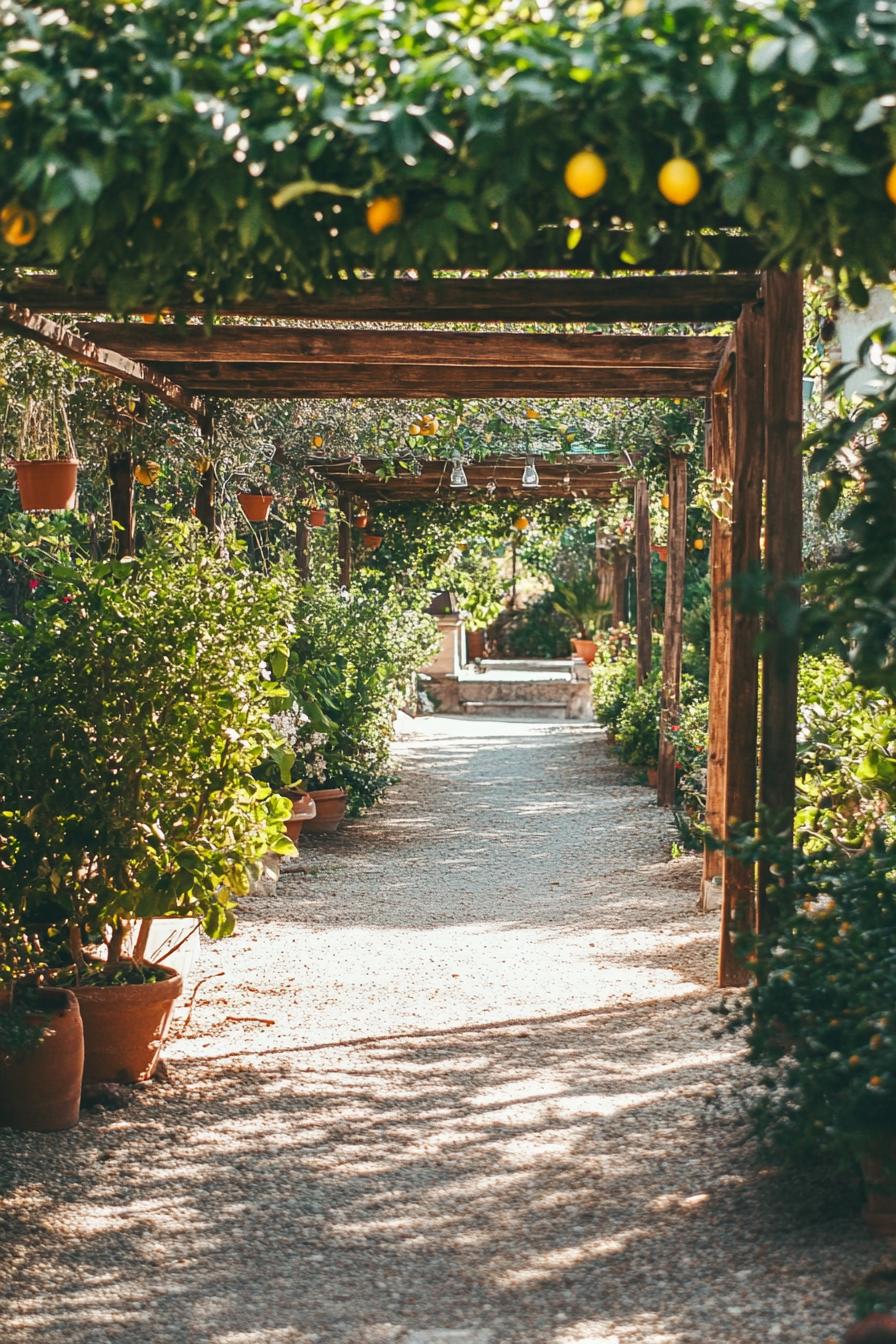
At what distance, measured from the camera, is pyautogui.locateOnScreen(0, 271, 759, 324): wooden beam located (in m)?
4.59

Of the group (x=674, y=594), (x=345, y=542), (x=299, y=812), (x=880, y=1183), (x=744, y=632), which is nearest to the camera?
(x=880, y=1183)

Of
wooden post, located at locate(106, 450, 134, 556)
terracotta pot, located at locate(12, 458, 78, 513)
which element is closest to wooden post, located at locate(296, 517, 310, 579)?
wooden post, located at locate(106, 450, 134, 556)

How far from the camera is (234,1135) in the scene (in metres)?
3.97

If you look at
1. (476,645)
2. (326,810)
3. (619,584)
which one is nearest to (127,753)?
(326,810)

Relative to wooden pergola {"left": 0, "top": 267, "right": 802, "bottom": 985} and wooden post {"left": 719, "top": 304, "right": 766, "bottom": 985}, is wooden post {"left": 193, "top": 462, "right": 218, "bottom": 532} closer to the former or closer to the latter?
wooden pergola {"left": 0, "top": 267, "right": 802, "bottom": 985}

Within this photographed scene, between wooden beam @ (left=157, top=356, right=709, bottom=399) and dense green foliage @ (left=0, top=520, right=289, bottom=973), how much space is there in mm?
2240

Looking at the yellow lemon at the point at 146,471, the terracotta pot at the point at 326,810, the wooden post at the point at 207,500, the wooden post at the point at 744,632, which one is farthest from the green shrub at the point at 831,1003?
the terracotta pot at the point at 326,810

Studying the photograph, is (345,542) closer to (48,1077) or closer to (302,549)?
(302,549)

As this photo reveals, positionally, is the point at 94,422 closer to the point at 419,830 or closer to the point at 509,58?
the point at 419,830

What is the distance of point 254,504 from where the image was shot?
28.0 ft

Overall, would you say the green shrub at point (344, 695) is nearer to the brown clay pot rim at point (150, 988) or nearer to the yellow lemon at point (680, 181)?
the brown clay pot rim at point (150, 988)

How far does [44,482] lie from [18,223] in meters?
3.48

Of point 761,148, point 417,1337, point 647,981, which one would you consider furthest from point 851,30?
point 647,981

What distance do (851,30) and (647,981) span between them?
14.0ft
